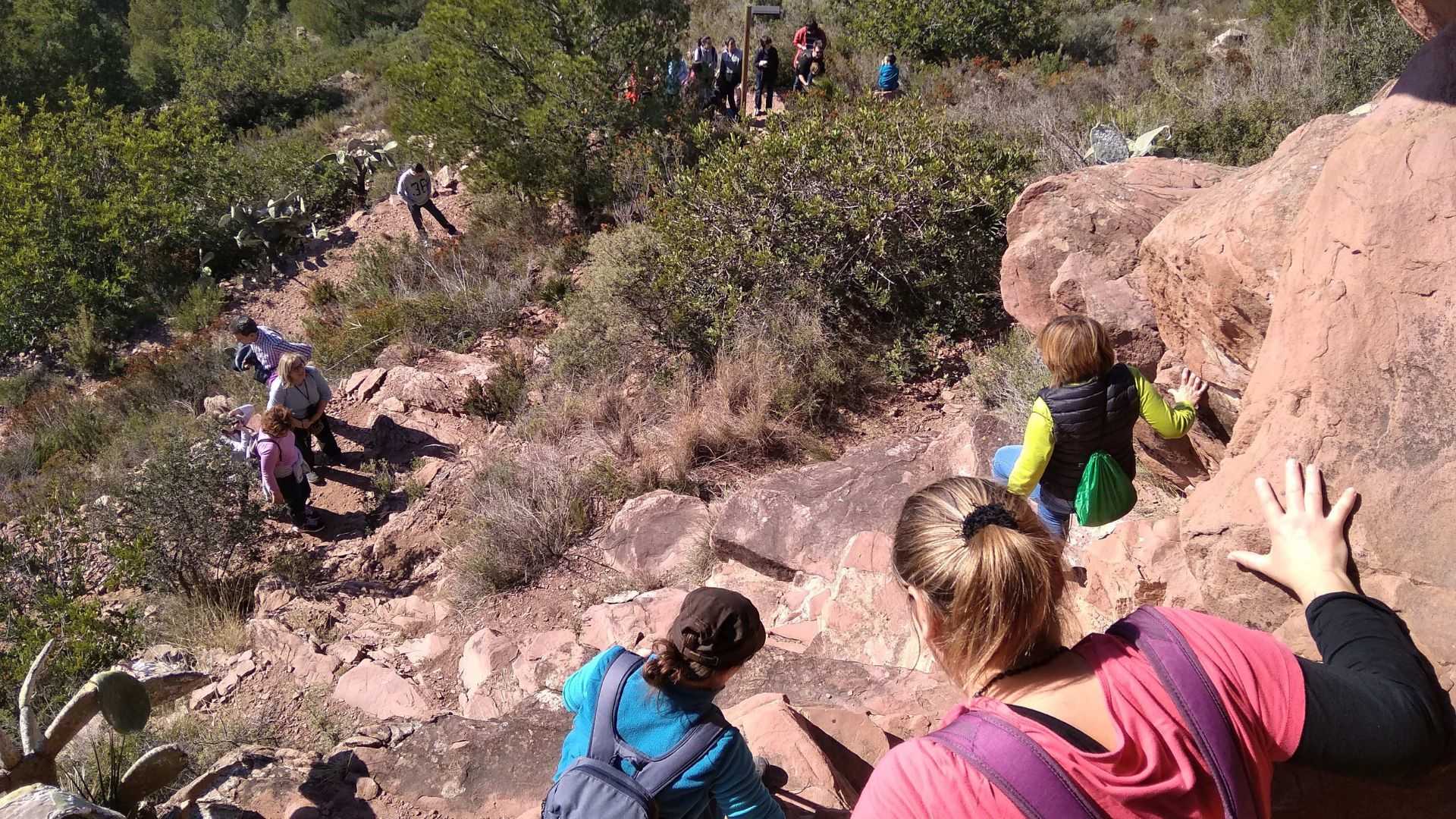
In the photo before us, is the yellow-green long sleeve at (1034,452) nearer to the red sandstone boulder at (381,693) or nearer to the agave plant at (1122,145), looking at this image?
the red sandstone boulder at (381,693)

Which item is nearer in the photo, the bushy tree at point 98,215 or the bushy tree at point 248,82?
the bushy tree at point 98,215

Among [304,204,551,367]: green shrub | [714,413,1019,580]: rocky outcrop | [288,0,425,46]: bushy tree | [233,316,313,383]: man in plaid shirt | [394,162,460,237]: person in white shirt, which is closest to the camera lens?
[714,413,1019,580]: rocky outcrop

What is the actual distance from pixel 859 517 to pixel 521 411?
3884 mm

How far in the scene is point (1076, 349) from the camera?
119 inches

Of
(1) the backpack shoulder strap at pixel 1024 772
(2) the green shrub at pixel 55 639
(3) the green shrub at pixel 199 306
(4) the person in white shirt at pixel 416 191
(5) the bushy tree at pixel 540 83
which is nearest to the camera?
(1) the backpack shoulder strap at pixel 1024 772

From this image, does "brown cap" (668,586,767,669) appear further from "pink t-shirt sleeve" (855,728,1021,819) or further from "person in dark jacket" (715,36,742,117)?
"person in dark jacket" (715,36,742,117)

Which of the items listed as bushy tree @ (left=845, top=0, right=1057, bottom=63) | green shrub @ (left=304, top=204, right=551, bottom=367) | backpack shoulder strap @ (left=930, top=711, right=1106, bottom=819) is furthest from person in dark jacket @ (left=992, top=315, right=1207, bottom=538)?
bushy tree @ (left=845, top=0, right=1057, bottom=63)

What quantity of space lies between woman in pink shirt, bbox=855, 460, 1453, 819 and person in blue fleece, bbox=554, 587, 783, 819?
0.69m

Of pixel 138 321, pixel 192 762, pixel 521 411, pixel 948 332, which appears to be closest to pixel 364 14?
pixel 138 321

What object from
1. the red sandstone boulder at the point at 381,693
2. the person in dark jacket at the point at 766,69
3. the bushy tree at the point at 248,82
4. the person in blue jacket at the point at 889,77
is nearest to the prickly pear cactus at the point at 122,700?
the red sandstone boulder at the point at 381,693

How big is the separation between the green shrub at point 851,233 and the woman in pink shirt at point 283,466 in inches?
119

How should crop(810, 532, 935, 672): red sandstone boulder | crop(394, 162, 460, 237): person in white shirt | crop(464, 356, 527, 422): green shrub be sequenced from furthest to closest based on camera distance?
crop(394, 162, 460, 237): person in white shirt, crop(464, 356, 527, 422): green shrub, crop(810, 532, 935, 672): red sandstone boulder

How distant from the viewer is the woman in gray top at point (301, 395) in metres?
6.41

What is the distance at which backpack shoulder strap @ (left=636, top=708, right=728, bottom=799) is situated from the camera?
2.03 m
